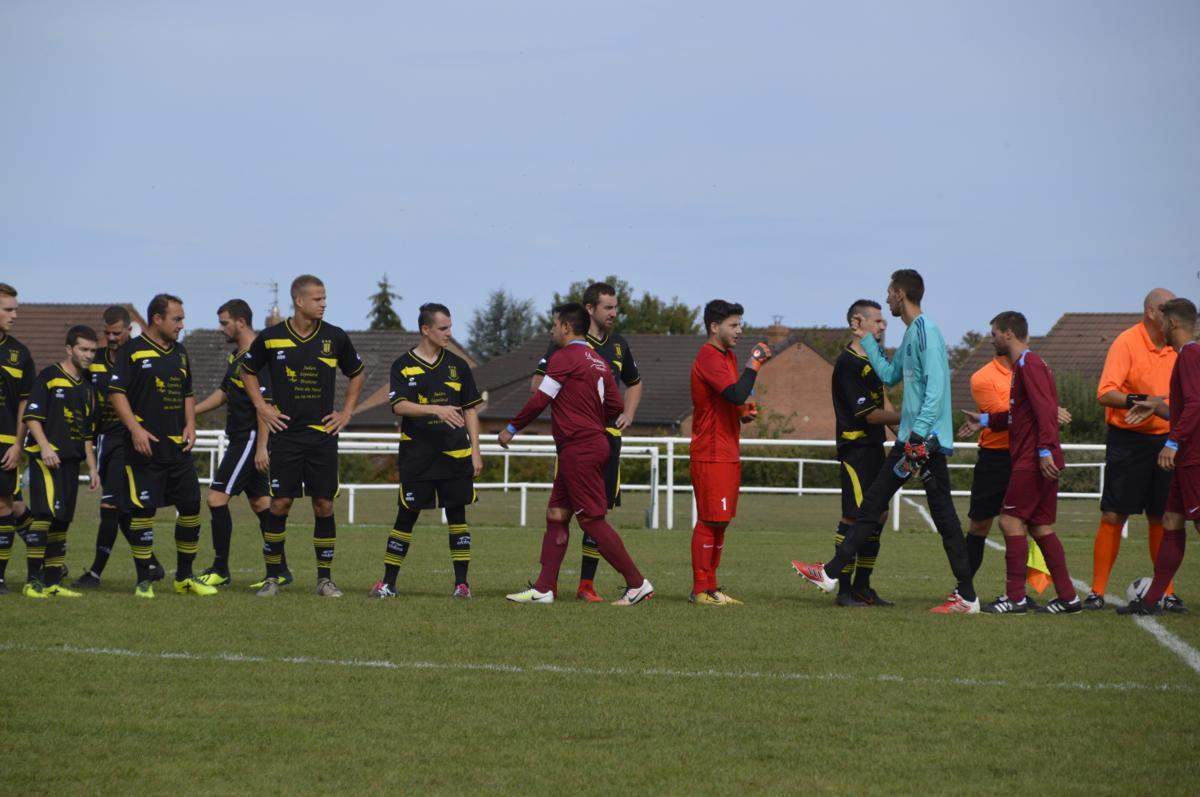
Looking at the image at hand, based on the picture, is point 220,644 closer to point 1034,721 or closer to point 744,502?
point 1034,721

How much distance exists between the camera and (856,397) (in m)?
9.92

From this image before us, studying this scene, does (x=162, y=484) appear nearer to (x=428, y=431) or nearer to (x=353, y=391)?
(x=353, y=391)

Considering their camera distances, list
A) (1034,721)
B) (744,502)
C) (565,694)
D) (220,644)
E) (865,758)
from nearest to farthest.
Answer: (865,758) → (1034,721) → (565,694) → (220,644) → (744,502)

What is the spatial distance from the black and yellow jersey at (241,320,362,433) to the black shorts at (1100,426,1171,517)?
5487 mm

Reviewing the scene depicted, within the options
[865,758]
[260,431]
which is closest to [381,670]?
[865,758]

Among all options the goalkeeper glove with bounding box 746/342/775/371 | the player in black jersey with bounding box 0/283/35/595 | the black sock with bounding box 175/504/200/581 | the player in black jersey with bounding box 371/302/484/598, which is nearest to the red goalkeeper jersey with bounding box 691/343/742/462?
the goalkeeper glove with bounding box 746/342/775/371

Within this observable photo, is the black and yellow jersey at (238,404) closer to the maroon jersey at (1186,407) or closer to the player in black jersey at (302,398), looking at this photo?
the player in black jersey at (302,398)

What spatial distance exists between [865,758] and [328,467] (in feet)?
19.0

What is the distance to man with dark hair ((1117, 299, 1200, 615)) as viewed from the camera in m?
9.21

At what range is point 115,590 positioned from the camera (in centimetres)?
1055

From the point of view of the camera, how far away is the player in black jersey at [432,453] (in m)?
10.3

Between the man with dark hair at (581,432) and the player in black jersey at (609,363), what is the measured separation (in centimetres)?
24

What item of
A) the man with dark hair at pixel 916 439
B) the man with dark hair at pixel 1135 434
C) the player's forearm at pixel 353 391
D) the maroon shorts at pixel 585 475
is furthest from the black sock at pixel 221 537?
the man with dark hair at pixel 1135 434

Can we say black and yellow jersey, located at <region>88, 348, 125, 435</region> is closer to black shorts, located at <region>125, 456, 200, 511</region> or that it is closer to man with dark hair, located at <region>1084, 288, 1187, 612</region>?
black shorts, located at <region>125, 456, 200, 511</region>
